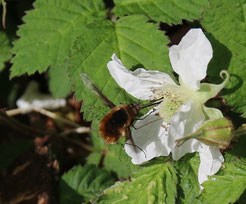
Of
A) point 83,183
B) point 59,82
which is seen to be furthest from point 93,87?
point 59,82

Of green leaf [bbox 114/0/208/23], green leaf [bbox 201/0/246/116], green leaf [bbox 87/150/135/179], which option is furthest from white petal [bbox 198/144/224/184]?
green leaf [bbox 87/150/135/179]

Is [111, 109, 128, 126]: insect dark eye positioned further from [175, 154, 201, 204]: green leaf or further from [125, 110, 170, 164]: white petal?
[175, 154, 201, 204]: green leaf

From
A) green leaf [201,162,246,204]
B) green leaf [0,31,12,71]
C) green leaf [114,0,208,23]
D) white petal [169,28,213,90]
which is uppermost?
white petal [169,28,213,90]

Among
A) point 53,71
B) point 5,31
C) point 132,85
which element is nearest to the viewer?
point 132,85

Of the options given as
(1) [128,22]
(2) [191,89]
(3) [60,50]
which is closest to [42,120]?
(3) [60,50]

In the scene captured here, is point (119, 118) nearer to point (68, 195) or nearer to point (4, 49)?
point (68, 195)

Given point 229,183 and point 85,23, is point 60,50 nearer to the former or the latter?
point 85,23
